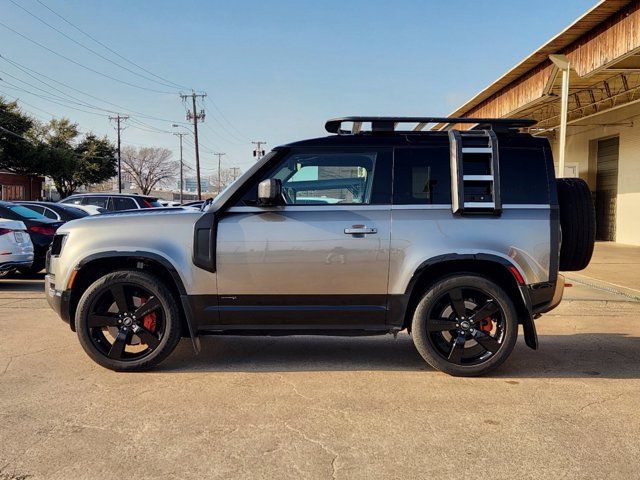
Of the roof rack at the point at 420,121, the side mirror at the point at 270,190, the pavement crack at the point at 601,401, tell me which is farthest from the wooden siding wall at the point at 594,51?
the side mirror at the point at 270,190

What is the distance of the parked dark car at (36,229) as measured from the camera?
1116 centimetres

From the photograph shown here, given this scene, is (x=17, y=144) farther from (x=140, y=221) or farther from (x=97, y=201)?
(x=140, y=221)

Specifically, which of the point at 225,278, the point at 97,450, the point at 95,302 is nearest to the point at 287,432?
the point at 97,450

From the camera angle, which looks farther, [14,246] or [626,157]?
[626,157]

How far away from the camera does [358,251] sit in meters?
4.54

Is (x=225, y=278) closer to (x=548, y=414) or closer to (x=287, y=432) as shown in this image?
(x=287, y=432)

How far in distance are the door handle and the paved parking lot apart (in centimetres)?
125

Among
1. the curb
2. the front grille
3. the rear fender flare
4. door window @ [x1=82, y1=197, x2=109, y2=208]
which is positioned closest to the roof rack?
the rear fender flare

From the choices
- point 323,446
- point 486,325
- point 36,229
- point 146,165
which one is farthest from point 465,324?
point 146,165

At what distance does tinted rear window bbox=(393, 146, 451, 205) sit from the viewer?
4.63 meters

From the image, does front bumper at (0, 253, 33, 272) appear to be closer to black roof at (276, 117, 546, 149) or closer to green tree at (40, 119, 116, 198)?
black roof at (276, 117, 546, 149)

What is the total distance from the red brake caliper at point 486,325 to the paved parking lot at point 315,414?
0.40 metres

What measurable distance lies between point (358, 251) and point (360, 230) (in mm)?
176

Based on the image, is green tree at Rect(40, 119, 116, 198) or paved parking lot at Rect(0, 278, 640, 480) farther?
green tree at Rect(40, 119, 116, 198)
